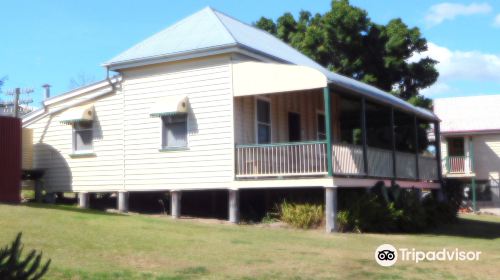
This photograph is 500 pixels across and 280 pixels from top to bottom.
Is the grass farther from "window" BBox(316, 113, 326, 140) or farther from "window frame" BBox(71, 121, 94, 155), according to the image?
"window" BBox(316, 113, 326, 140)

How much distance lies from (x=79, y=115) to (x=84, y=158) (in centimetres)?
143

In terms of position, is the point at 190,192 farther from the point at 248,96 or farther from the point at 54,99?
the point at 54,99

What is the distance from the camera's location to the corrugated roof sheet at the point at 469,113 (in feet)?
132

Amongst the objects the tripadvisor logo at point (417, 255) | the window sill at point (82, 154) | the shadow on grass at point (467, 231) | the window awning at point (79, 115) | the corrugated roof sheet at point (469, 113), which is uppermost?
the corrugated roof sheet at point (469, 113)

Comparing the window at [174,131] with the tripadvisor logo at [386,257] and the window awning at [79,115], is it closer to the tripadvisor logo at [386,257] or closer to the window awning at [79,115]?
the window awning at [79,115]

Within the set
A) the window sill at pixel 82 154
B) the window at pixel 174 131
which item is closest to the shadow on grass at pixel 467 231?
the window at pixel 174 131

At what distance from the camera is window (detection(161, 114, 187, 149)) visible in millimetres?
20062

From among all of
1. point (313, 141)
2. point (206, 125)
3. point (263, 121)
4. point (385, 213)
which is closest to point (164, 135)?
point (206, 125)

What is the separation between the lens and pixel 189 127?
65.0ft

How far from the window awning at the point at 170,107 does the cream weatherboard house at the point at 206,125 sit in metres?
0.04

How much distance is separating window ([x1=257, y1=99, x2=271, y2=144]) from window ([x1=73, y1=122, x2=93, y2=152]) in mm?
5600

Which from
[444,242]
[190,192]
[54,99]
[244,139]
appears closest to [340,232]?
[444,242]

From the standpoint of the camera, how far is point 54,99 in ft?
74.4

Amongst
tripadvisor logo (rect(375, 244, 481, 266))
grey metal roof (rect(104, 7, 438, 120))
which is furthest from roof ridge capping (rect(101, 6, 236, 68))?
tripadvisor logo (rect(375, 244, 481, 266))
